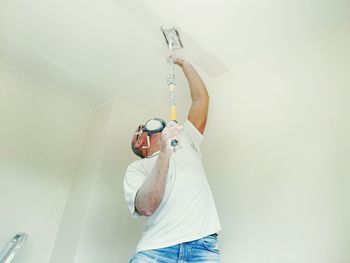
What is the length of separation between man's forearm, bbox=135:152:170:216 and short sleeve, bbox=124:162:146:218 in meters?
0.05

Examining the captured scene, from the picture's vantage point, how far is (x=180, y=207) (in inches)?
38.6

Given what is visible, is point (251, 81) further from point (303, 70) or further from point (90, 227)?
point (90, 227)

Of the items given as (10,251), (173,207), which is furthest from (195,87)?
(10,251)

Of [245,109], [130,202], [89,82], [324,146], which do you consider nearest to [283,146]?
[324,146]

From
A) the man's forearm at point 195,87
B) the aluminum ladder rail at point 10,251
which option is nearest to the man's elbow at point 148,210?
the man's forearm at point 195,87

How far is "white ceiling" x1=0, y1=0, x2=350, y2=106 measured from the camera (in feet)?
4.08

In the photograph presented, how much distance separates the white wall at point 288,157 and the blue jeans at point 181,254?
0.26 metres

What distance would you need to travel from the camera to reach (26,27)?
4.81 feet

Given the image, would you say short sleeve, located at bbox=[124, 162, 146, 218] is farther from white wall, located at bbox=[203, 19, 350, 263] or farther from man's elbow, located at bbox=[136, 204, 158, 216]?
white wall, located at bbox=[203, 19, 350, 263]

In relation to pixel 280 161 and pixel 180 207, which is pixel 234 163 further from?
pixel 180 207

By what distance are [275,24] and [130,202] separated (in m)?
0.98

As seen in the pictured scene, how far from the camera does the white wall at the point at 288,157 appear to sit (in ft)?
3.22

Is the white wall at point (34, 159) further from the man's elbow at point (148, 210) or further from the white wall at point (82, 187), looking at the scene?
the man's elbow at point (148, 210)

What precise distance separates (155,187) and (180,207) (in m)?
0.12
